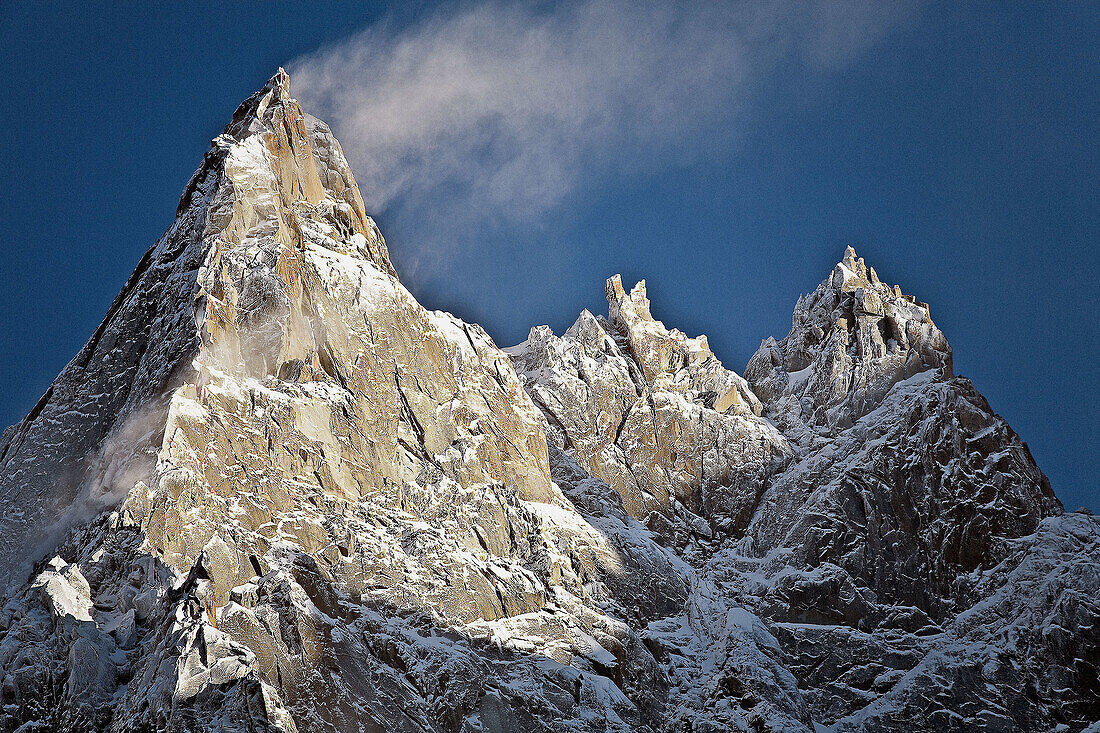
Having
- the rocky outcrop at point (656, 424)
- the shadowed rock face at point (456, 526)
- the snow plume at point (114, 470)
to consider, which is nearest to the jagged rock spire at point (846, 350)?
the shadowed rock face at point (456, 526)

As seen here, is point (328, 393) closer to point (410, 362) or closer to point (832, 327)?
point (410, 362)

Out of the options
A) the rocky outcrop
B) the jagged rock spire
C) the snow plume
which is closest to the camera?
the snow plume

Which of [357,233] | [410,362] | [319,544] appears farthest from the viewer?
[357,233]

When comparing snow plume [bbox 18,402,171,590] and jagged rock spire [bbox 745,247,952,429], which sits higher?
jagged rock spire [bbox 745,247,952,429]

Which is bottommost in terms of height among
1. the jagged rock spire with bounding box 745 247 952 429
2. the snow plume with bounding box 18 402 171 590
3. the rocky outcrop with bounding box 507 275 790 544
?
the snow plume with bounding box 18 402 171 590

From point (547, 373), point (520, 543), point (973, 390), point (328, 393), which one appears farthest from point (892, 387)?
point (328, 393)

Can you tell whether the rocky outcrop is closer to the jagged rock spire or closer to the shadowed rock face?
the shadowed rock face

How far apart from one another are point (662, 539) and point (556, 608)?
101 feet

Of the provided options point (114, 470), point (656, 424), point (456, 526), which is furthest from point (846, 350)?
point (114, 470)

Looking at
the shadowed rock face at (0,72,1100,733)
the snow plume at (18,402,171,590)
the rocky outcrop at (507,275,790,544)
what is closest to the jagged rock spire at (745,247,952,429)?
the shadowed rock face at (0,72,1100,733)

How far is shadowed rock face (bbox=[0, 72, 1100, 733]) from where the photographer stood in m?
105

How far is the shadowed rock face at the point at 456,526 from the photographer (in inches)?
4141

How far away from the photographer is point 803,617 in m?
144

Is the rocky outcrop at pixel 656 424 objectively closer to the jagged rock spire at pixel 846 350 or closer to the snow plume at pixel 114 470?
the jagged rock spire at pixel 846 350
